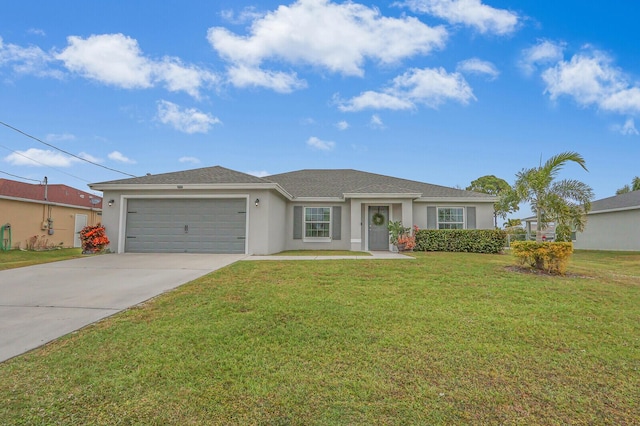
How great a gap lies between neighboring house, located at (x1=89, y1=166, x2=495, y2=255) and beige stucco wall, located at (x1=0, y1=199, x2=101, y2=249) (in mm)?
7734

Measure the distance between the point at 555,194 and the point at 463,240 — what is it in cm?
451

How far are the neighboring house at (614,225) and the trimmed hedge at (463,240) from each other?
9.66 meters

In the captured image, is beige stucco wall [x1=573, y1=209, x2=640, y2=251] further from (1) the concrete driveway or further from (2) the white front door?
(2) the white front door

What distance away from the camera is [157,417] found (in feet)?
6.99

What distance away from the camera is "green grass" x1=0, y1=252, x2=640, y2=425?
7.32 feet

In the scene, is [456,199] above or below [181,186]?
below

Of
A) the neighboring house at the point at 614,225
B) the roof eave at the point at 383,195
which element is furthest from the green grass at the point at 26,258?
the neighboring house at the point at 614,225

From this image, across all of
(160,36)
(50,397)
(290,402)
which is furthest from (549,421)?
(160,36)

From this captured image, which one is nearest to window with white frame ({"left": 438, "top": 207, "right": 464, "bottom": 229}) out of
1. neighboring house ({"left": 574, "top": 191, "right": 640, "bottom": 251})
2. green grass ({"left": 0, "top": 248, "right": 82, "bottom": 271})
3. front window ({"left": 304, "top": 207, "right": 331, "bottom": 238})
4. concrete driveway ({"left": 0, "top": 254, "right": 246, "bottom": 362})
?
front window ({"left": 304, "top": 207, "right": 331, "bottom": 238})

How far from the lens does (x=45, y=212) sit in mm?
17469

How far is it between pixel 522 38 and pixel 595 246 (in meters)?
14.2

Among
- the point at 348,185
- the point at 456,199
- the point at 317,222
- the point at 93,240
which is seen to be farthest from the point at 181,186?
the point at 456,199

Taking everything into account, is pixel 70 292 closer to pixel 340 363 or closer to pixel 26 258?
pixel 340 363

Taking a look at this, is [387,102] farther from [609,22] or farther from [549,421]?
[549,421]
